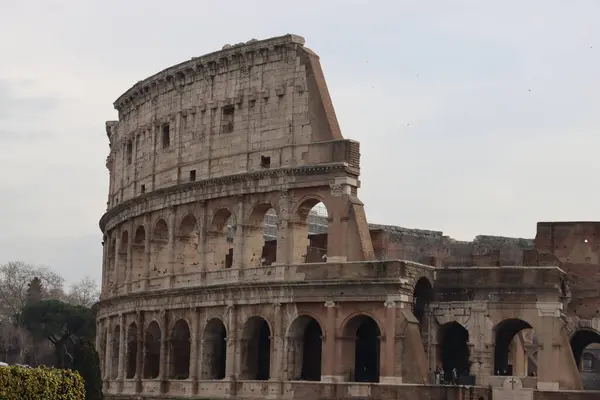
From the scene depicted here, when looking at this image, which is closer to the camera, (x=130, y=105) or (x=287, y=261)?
(x=287, y=261)

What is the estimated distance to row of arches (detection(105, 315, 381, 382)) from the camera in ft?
141

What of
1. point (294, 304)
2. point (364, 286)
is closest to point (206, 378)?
point (294, 304)

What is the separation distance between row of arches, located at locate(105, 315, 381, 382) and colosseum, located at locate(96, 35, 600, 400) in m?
0.07

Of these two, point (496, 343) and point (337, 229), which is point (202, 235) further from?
point (496, 343)

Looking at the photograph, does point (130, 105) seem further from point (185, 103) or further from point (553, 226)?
point (553, 226)

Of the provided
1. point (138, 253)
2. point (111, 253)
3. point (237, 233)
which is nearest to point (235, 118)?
point (237, 233)

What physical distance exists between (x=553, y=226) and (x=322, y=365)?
9.36 m

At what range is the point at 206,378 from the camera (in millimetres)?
46031

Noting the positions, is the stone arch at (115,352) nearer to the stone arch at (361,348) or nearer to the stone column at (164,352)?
the stone column at (164,352)

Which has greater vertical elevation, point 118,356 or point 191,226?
point 191,226

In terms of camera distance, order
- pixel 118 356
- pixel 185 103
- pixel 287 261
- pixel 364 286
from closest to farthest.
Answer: pixel 364 286, pixel 287 261, pixel 185 103, pixel 118 356

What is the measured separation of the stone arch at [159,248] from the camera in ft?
165

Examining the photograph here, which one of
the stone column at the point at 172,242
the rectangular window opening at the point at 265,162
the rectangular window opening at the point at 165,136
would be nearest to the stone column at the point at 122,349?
the stone column at the point at 172,242

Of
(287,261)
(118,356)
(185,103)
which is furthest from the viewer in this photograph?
(118,356)
